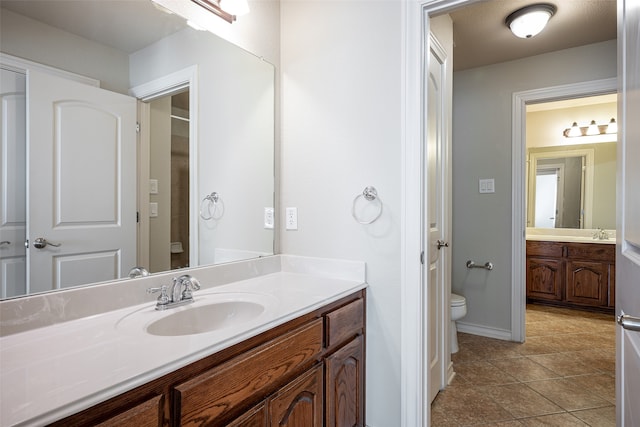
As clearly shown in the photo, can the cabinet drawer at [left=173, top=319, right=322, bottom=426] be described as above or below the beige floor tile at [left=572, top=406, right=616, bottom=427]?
above

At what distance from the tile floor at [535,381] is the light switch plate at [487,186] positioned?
50.9 inches

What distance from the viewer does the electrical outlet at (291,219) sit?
184 centimetres

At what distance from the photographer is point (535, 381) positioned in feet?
7.13

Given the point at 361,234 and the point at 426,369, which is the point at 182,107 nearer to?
the point at 361,234

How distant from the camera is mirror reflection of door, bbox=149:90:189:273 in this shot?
1354mm

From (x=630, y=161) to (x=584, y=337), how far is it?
2.92m

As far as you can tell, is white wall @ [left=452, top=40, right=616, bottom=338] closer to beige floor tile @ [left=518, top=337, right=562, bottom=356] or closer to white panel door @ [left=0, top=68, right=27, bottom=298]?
beige floor tile @ [left=518, top=337, right=562, bottom=356]

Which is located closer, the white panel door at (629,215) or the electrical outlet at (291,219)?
the white panel door at (629,215)

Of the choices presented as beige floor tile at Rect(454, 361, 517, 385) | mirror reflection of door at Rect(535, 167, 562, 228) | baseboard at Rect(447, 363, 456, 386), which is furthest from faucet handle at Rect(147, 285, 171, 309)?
mirror reflection of door at Rect(535, 167, 562, 228)

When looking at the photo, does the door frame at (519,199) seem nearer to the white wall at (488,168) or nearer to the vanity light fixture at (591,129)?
the white wall at (488,168)

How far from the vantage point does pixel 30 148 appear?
1.00 m

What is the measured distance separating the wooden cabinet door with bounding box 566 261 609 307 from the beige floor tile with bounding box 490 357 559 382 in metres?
1.61

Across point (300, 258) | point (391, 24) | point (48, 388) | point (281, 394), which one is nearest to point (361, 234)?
point (300, 258)

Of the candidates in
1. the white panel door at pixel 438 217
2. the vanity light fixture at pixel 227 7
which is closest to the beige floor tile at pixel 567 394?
the white panel door at pixel 438 217
